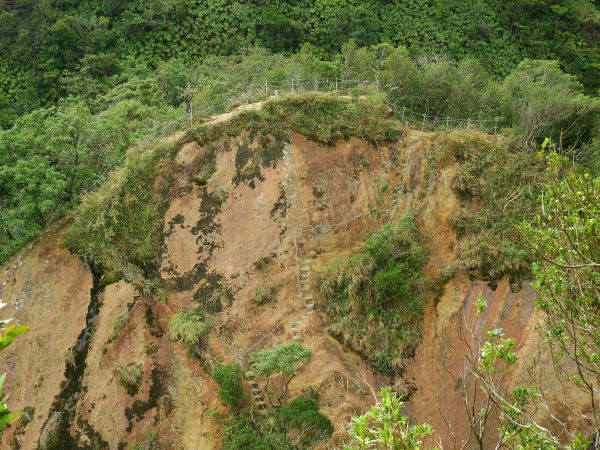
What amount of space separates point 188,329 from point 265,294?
2333 mm

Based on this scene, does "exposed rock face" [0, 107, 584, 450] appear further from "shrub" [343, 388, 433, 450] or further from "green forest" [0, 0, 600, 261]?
"shrub" [343, 388, 433, 450]

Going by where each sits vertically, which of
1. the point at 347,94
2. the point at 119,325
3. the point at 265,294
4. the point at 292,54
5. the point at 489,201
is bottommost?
the point at 292,54

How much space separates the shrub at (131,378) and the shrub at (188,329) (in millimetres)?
1255

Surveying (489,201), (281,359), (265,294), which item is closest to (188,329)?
(265,294)

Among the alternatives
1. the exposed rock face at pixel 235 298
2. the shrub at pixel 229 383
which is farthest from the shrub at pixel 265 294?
the shrub at pixel 229 383

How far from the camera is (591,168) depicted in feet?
55.7

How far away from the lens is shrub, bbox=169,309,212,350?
15367mm

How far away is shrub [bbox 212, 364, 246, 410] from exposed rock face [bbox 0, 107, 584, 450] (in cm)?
97

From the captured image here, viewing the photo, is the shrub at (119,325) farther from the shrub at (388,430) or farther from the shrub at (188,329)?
the shrub at (388,430)

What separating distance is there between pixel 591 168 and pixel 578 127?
11.4 feet

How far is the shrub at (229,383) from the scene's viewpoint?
1369 centimetres

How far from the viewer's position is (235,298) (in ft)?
53.2

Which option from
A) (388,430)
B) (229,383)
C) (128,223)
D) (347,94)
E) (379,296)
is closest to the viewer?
(388,430)

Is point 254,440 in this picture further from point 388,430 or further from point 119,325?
point 388,430
